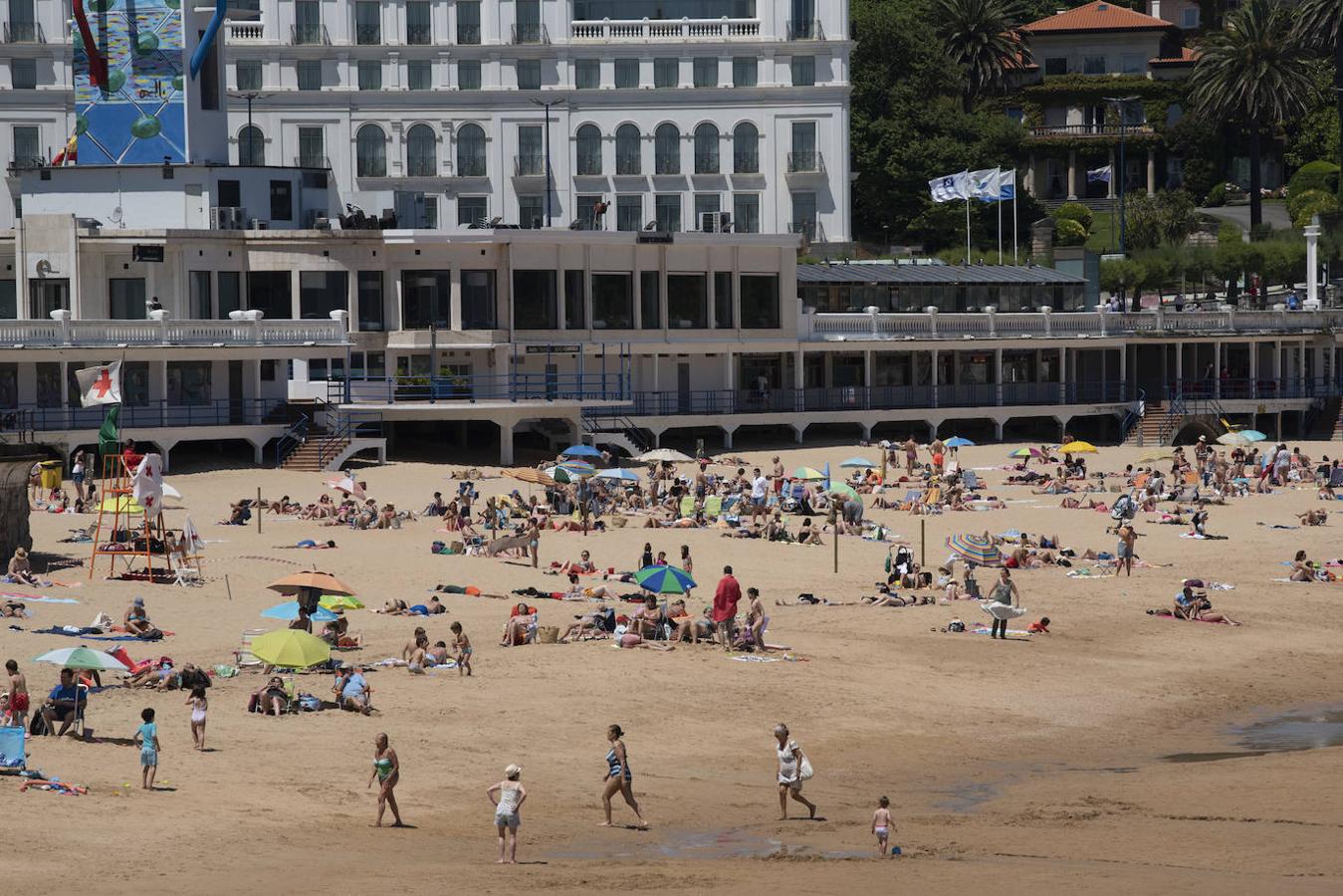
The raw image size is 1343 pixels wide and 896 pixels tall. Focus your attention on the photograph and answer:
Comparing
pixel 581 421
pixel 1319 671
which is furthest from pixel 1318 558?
pixel 581 421

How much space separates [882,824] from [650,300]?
4155 centimetres

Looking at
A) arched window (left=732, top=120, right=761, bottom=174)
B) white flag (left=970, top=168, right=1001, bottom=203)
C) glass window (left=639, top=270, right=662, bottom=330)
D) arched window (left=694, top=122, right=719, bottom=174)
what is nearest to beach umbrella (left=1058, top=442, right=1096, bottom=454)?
glass window (left=639, top=270, right=662, bottom=330)

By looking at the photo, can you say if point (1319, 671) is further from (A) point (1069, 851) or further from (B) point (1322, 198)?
(B) point (1322, 198)

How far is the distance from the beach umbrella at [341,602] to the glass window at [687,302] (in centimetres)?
2947

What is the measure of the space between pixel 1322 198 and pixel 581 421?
47178mm

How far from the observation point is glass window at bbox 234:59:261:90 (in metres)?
88.0

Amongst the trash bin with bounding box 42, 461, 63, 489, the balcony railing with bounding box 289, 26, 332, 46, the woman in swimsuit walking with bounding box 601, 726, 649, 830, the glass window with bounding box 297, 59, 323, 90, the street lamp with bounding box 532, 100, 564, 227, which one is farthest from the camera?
the glass window with bounding box 297, 59, 323, 90

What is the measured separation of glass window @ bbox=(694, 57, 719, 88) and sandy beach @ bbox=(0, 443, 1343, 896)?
48.5 metres

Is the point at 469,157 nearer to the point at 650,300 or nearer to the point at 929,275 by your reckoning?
the point at 929,275

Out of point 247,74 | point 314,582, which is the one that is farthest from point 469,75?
point 314,582

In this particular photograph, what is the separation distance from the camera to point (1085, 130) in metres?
102

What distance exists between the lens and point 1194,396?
2717 inches

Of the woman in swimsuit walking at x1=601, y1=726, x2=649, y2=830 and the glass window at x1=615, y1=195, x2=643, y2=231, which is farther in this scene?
the glass window at x1=615, y1=195, x2=643, y2=231

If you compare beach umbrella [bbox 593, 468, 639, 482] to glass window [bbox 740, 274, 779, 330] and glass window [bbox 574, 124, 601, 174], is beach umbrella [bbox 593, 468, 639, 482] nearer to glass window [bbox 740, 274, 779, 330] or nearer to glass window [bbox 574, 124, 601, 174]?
glass window [bbox 740, 274, 779, 330]
